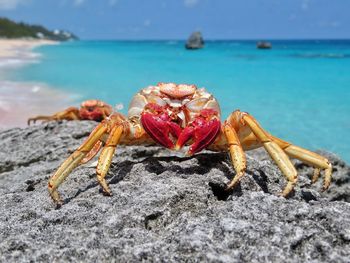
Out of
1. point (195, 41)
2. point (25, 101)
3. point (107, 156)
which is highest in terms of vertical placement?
point (107, 156)

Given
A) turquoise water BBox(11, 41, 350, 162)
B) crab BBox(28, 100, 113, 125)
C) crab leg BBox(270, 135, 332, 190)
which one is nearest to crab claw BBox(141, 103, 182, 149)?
crab leg BBox(270, 135, 332, 190)

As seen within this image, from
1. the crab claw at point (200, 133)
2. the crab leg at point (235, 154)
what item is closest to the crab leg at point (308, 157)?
the crab leg at point (235, 154)

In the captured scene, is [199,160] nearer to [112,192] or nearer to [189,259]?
[112,192]

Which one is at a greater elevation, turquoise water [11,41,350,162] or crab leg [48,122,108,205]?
crab leg [48,122,108,205]

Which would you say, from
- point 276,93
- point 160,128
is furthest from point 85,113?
point 276,93

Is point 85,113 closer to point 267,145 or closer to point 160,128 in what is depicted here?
point 160,128

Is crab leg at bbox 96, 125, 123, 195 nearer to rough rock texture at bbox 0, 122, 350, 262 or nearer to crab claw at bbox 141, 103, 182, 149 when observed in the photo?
rough rock texture at bbox 0, 122, 350, 262

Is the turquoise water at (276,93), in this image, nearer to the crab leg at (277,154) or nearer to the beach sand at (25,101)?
the beach sand at (25,101)
